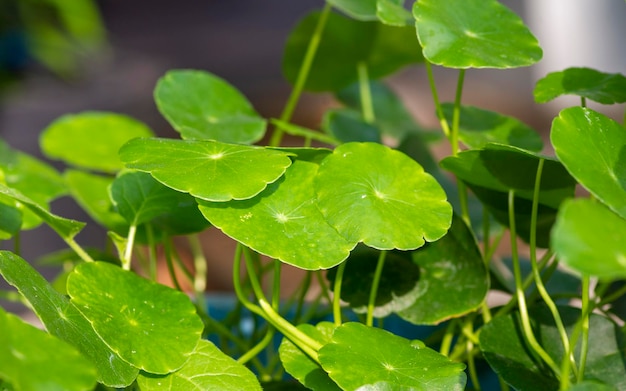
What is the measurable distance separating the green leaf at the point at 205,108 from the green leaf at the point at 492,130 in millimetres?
155

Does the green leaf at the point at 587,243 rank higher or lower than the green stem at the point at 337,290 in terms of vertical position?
higher

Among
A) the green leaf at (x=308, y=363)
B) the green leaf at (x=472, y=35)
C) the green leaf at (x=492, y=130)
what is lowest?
the green leaf at (x=308, y=363)

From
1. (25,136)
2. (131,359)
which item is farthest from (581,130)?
(25,136)

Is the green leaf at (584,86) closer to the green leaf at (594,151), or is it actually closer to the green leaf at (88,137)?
the green leaf at (594,151)

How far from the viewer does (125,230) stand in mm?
532

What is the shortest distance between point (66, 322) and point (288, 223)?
0.42ft

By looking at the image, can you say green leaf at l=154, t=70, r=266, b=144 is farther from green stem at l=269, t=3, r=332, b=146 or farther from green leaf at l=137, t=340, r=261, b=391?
green leaf at l=137, t=340, r=261, b=391

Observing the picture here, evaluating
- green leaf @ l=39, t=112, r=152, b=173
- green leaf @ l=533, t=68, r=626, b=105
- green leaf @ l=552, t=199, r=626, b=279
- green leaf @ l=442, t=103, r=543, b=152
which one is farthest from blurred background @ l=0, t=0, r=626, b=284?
green leaf @ l=552, t=199, r=626, b=279

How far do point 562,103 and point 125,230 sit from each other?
2371 mm

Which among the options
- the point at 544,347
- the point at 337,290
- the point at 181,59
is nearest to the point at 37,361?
the point at 337,290

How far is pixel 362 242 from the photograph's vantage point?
1.44 feet

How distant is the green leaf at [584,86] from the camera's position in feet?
1.49

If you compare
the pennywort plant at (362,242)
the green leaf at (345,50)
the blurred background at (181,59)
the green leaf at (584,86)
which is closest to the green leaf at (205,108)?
the pennywort plant at (362,242)

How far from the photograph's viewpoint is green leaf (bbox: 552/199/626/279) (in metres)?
0.27
